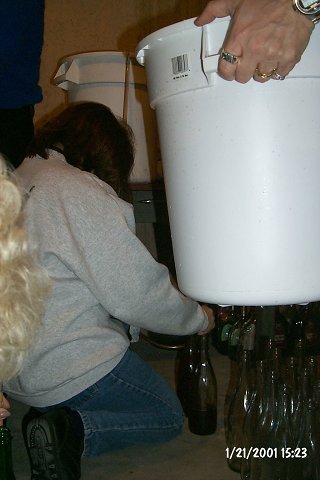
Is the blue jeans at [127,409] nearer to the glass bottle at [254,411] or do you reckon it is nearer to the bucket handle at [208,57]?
the glass bottle at [254,411]

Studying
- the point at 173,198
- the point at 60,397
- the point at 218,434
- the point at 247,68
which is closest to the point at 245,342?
the point at 218,434

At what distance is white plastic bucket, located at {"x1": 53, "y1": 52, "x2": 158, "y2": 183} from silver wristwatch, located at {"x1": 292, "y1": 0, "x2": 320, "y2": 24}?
83 cm

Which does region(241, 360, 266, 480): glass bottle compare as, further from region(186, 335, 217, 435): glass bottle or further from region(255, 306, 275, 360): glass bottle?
region(255, 306, 275, 360): glass bottle

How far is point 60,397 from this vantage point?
3.40 feet

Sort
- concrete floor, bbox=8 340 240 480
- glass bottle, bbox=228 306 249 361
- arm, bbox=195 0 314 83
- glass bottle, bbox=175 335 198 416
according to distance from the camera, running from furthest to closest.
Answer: glass bottle, bbox=228 306 249 361
glass bottle, bbox=175 335 198 416
concrete floor, bbox=8 340 240 480
arm, bbox=195 0 314 83

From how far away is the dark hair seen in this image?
1111mm

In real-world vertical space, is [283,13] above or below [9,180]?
above

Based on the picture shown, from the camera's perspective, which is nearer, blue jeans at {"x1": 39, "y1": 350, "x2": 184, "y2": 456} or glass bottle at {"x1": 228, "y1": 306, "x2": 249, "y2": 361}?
blue jeans at {"x1": 39, "y1": 350, "x2": 184, "y2": 456}

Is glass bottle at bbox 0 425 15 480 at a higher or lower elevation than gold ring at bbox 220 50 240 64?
lower

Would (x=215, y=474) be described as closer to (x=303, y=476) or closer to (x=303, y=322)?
(x=303, y=476)

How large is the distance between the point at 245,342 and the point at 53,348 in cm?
56

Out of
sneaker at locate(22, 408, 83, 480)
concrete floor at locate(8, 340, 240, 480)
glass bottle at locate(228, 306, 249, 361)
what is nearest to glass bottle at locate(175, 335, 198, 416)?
concrete floor at locate(8, 340, 240, 480)

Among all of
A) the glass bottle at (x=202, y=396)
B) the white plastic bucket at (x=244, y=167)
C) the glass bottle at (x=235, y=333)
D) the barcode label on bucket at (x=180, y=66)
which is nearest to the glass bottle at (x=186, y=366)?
the glass bottle at (x=202, y=396)

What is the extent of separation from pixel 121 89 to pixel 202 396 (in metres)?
0.79
